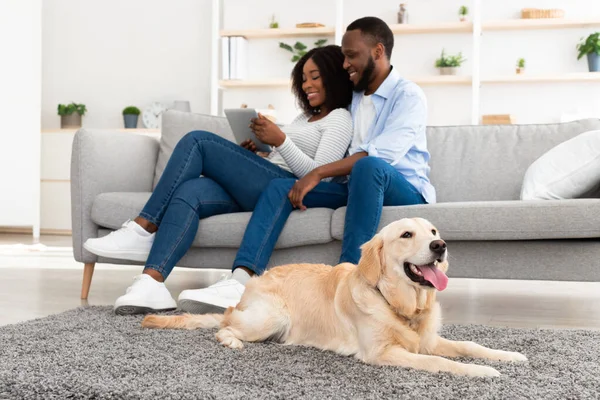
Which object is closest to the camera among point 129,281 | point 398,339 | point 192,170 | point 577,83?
point 398,339

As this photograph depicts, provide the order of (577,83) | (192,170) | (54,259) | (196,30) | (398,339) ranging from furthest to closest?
(196,30)
(577,83)
(54,259)
(192,170)
(398,339)

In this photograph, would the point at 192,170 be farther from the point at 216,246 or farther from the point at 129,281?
the point at 129,281

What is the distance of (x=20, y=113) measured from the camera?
584 centimetres

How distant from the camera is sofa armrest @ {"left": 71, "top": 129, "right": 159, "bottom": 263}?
2.94 metres

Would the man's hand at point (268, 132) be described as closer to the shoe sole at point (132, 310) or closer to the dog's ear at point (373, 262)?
the shoe sole at point (132, 310)

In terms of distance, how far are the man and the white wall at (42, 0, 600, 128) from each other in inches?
123

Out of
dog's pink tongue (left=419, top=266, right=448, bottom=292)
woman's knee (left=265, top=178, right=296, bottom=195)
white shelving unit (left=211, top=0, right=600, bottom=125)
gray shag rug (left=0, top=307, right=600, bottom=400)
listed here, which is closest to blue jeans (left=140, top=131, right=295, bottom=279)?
woman's knee (left=265, top=178, right=296, bottom=195)

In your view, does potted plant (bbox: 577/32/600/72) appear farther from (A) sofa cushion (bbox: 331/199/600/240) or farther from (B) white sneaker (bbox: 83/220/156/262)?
(B) white sneaker (bbox: 83/220/156/262)

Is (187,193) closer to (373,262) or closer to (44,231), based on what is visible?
(373,262)

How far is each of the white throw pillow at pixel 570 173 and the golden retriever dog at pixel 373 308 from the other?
1086mm

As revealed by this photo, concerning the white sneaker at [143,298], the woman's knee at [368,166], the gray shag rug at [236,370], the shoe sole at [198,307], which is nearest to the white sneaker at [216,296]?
the shoe sole at [198,307]

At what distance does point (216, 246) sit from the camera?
2756 mm

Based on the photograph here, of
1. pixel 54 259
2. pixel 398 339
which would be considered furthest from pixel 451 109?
pixel 398 339

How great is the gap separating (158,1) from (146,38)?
0.35 m
